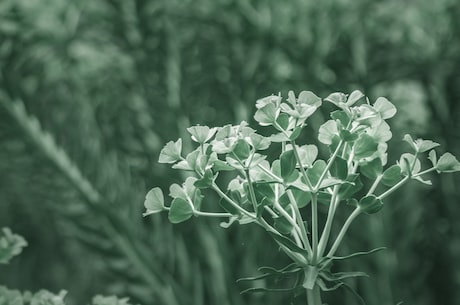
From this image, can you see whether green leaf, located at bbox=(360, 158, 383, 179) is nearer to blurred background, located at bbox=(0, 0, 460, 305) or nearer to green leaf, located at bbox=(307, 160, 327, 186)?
green leaf, located at bbox=(307, 160, 327, 186)

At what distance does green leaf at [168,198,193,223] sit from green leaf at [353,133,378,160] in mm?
74

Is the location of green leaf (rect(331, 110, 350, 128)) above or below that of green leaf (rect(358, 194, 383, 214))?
above

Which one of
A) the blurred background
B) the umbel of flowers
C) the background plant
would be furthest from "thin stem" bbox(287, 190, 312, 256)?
the blurred background

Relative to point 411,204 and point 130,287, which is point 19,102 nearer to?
point 130,287

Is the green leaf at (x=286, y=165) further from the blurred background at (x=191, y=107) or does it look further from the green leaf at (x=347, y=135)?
the blurred background at (x=191, y=107)

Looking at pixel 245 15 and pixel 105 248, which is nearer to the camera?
pixel 105 248

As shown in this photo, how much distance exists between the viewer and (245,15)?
106 centimetres

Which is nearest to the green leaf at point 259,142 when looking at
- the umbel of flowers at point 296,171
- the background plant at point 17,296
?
the umbel of flowers at point 296,171

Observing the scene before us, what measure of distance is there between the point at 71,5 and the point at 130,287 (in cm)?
46

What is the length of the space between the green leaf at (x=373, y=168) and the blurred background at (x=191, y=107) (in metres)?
0.61

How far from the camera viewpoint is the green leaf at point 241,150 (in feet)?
0.86

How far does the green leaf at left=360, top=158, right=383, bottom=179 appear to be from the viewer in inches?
11.2

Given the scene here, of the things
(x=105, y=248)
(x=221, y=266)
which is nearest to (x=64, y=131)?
(x=105, y=248)

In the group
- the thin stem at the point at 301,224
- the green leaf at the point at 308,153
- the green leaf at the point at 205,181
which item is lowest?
the thin stem at the point at 301,224
